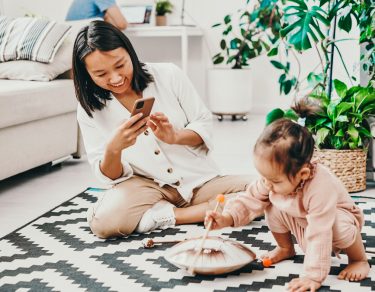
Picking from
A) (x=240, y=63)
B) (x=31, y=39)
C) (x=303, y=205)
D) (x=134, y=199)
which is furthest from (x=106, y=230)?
(x=240, y=63)

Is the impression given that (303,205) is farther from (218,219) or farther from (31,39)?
(31,39)

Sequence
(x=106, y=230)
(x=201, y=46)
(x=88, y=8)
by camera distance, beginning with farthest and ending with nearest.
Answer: (x=201, y=46)
(x=88, y=8)
(x=106, y=230)

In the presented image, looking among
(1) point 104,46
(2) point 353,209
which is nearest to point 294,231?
(2) point 353,209

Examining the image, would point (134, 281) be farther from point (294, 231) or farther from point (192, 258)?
point (294, 231)

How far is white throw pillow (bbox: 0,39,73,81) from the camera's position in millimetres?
2990

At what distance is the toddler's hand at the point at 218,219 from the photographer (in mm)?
Answer: 1479

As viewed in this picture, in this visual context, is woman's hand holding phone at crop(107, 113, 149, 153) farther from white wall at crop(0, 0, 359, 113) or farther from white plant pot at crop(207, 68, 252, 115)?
white wall at crop(0, 0, 359, 113)

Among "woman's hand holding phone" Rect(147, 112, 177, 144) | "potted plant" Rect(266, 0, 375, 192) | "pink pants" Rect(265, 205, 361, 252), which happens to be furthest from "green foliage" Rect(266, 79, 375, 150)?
"pink pants" Rect(265, 205, 361, 252)

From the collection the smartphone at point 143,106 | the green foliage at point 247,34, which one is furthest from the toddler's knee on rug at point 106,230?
the green foliage at point 247,34

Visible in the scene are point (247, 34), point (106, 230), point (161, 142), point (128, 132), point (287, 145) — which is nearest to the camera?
point (287, 145)

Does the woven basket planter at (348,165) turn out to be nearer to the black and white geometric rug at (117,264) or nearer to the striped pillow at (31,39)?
the black and white geometric rug at (117,264)

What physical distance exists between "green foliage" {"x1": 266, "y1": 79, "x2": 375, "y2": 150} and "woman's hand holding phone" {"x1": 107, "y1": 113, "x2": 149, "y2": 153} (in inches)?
36.8

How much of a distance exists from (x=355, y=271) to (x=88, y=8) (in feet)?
9.06

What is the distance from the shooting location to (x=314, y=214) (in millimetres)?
1395
